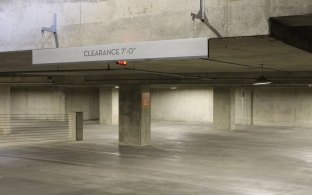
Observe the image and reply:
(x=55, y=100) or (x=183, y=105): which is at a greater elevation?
(x=55, y=100)

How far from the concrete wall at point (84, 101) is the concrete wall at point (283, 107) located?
14.9 m

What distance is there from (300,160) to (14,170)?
10.2 m

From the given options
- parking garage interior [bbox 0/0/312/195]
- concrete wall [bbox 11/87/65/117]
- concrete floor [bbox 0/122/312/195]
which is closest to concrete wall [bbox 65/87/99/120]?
concrete wall [bbox 11/87/65/117]

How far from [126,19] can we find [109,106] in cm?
2635

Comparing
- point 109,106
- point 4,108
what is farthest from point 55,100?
point 4,108

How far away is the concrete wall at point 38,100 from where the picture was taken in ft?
124

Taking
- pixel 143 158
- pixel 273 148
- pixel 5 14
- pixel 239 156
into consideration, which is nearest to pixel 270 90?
pixel 273 148

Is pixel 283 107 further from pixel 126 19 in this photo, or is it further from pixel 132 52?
pixel 132 52

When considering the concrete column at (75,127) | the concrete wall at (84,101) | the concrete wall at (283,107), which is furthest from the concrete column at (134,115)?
the concrete wall at (84,101)

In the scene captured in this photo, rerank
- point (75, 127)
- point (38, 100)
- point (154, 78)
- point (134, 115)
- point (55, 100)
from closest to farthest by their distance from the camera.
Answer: point (154, 78)
point (134, 115)
point (75, 127)
point (55, 100)
point (38, 100)

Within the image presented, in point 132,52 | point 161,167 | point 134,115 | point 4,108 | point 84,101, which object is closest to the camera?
Answer: point 132,52

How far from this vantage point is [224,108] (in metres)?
29.2

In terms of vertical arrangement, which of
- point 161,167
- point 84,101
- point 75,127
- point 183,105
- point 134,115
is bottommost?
point 161,167

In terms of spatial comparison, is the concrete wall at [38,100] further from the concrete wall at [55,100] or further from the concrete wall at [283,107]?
the concrete wall at [283,107]
